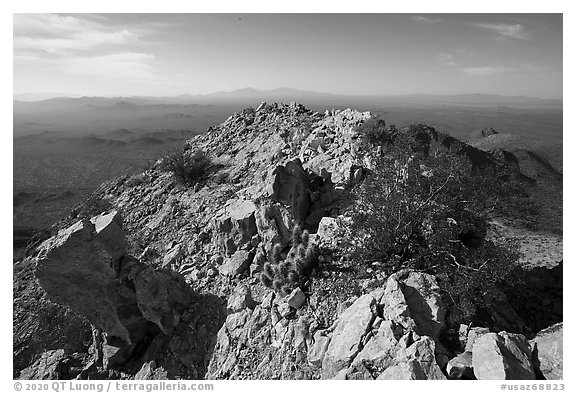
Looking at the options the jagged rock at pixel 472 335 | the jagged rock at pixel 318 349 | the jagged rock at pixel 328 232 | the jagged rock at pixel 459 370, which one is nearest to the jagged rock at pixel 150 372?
the jagged rock at pixel 318 349

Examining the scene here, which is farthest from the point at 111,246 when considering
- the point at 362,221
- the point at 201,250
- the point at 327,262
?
the point at 362,221

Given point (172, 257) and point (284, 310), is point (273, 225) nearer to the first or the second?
point (284, 310)

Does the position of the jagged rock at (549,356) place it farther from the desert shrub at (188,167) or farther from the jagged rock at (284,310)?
the desert shrub at (188,167)

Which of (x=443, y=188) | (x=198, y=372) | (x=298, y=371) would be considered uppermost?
(x=443, y=188)

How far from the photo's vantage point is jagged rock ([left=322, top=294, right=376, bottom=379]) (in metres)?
6.58

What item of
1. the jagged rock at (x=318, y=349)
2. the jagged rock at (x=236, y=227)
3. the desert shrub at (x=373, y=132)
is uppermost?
the desert shrub at (x=373, y=132)

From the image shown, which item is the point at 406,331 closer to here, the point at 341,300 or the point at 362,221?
the point at 341,300

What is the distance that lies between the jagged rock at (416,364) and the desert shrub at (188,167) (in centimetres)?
1244

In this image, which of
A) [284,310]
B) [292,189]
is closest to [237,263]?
[284,310]

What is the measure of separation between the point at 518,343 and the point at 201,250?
30.1 feet

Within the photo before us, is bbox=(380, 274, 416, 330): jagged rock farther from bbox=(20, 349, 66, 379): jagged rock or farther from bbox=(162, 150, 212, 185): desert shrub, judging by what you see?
bbox=(162, 150, 212, 185): desert shrub

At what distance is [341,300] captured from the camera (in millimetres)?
7938

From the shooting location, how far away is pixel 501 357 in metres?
5.75

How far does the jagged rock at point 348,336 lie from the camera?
6578mm
